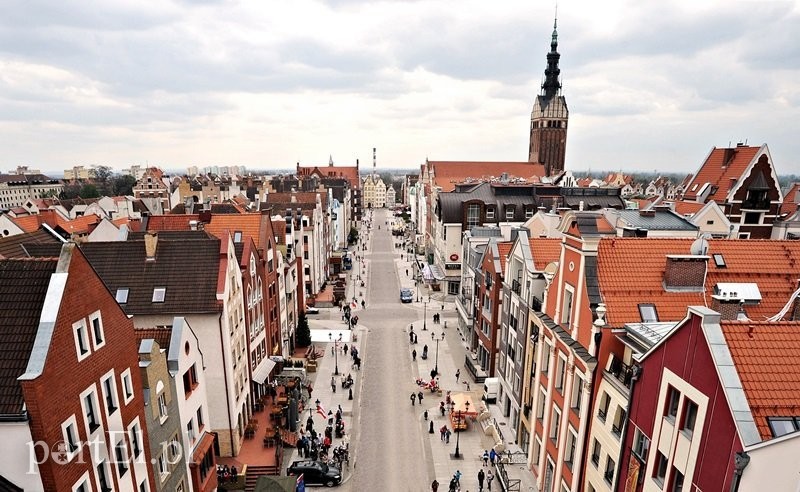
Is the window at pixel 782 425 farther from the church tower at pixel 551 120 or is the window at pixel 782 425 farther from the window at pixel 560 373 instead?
the church tower at pixel 551 120

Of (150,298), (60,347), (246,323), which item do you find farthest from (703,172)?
(60,347)

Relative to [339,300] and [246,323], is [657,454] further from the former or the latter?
[339,300]

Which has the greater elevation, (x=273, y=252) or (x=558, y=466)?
(x=273, y=252)

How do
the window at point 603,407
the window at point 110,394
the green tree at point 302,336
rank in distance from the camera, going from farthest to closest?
the green tree at point 302,336
the window at point 603,407
the window at point 110,394

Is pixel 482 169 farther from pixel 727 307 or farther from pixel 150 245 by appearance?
pixel 727 307

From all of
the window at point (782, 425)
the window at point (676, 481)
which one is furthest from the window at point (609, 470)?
the window at point (782, 425)

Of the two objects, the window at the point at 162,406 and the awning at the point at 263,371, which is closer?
the window at the point at 162,406
